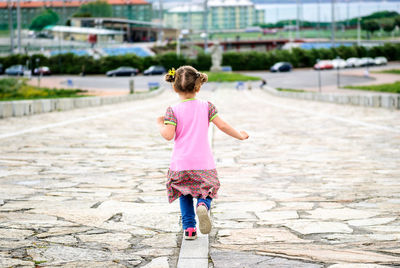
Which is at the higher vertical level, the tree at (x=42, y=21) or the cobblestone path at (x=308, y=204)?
the tree at (x=42, y=21)

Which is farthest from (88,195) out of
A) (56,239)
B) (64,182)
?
(56,239)

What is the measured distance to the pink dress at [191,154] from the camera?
13.4ft

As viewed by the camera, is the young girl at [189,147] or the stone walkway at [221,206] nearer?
the stone walkway at [221,206]

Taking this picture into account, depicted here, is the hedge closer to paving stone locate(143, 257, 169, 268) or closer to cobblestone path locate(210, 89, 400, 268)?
cobblestone path locate(210, 89, 400, 268)

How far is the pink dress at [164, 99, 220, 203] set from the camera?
13.4 feet

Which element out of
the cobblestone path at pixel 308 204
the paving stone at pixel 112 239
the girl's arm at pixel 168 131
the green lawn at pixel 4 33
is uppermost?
the green lawn at pixel 4 33

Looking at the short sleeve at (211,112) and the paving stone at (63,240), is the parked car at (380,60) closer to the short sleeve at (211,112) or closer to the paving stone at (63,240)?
the short sleeve at (211,112)

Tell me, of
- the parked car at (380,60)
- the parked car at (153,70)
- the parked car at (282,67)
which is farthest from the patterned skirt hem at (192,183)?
the parked car at (380,60)

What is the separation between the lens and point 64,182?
253 inches

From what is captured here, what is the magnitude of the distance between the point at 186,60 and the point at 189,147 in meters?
79.3

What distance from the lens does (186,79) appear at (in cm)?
411

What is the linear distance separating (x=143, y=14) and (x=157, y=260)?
145 m

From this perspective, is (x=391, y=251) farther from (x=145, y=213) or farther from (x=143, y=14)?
(x=143, y=14)

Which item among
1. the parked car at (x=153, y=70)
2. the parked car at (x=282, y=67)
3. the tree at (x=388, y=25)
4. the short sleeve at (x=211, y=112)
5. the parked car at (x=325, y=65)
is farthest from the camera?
the tree at (x=388, y=25)
